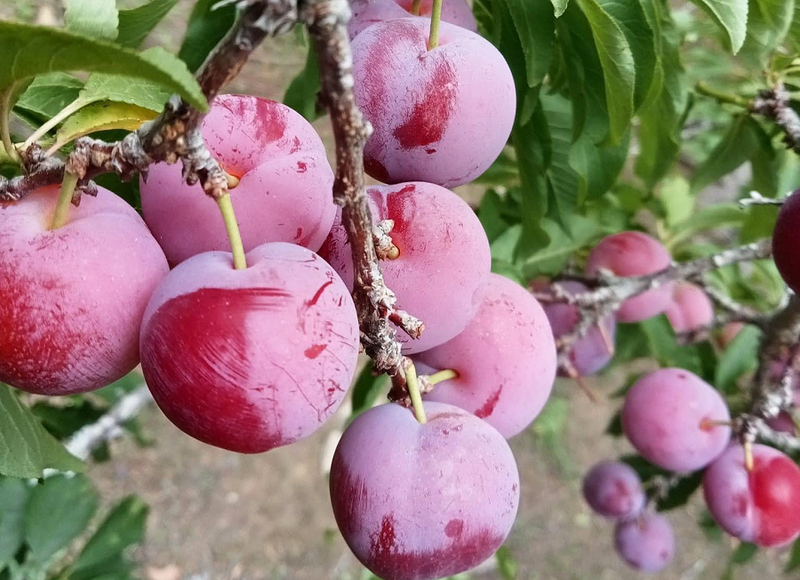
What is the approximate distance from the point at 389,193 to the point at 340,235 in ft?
0.17

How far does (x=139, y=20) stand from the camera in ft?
1.87

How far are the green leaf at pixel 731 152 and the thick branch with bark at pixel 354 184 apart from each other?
2.42ft

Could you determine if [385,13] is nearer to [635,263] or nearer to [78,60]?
[78,60]

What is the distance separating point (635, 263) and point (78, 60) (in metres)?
0.89

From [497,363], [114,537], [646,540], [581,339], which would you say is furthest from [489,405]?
[646,540]

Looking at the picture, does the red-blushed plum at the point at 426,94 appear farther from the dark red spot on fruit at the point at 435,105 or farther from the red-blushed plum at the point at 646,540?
the red-blushed plum at the point at 646,540

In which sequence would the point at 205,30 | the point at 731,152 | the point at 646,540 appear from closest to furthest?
the point at 205,30, the point at 731,152, the point at 646,540

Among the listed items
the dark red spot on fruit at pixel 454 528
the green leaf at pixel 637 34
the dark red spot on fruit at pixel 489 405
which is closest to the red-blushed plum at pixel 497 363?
the dark red spot on fruit at pixel 489 405

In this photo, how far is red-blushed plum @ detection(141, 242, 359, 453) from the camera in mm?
337

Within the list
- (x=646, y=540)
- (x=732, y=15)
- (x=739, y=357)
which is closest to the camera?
(x=732, y=15)

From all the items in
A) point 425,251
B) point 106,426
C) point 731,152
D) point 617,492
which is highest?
point 425,251

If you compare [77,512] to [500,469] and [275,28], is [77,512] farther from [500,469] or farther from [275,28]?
[275,28]

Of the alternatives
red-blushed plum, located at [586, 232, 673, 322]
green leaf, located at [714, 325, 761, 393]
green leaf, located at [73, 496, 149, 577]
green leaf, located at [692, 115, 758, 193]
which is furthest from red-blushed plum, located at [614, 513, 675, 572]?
green leaf, located at [73, 496, 149, 577]

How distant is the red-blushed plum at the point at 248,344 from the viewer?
337 millimetres
